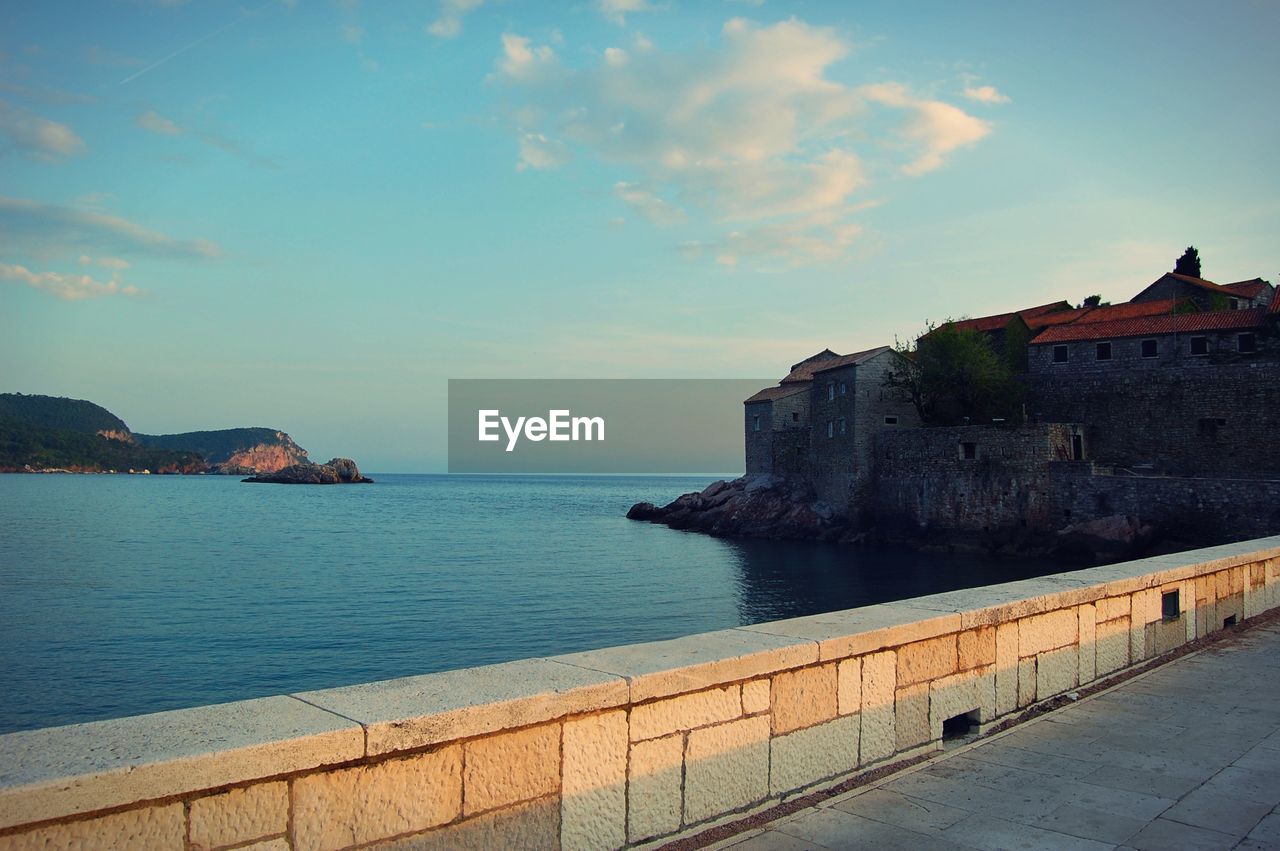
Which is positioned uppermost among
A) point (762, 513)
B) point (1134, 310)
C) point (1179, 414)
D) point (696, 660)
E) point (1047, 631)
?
point (1134, 310)

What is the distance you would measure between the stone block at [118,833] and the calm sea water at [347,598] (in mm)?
16406

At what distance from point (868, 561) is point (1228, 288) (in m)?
30.1

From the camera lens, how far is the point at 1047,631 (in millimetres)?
6430

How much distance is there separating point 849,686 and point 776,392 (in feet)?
181

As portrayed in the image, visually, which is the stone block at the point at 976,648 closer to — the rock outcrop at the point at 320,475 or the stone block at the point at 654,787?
the stone block at the point at 654,787

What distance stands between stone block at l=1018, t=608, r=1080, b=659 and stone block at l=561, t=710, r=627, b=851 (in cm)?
356

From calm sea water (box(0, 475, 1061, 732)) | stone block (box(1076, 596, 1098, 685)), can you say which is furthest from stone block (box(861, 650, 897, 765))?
calm sea water (box(0, 475, 1061, 732))

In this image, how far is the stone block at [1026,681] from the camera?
6.13 m

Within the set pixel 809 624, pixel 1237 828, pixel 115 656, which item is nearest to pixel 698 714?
pixel 809 624

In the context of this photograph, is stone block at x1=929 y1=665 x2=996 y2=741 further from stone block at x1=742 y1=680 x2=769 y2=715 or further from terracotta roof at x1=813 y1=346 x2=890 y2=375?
terracotta roof at x1=813 y1=346 x2=890 y2=375

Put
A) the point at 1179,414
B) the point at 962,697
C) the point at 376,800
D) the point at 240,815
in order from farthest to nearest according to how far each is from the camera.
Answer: the point at 1179,414 → the point at 962,697 → the point at 376,800 → the point at 240,815

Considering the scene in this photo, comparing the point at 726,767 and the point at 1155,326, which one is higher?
the point at 1155,326

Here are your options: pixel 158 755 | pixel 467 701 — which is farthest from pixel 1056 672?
pixel 158 755

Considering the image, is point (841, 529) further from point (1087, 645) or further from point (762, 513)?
point (1087, 645)
